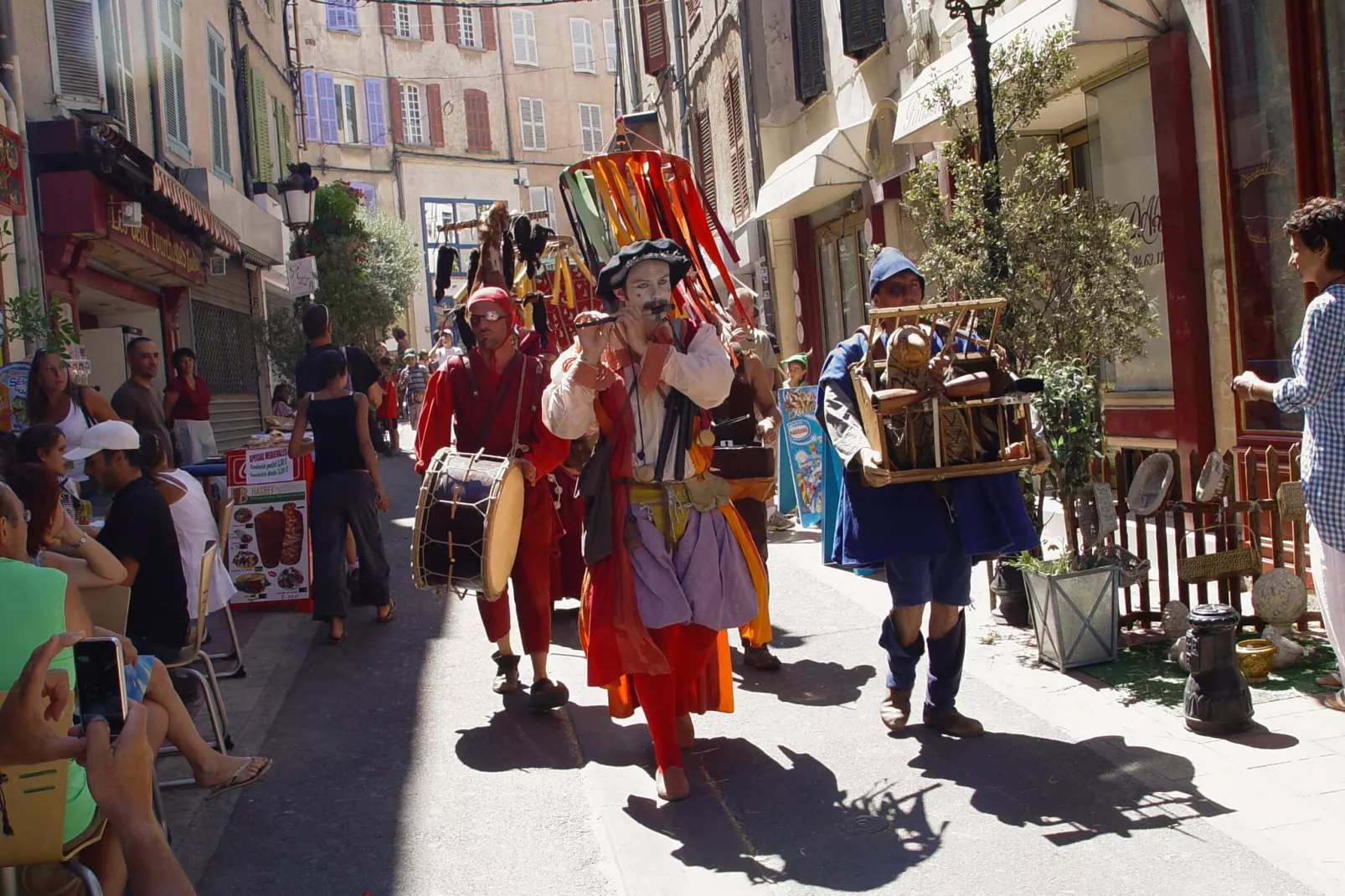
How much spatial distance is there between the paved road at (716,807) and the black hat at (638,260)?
6.02 ft

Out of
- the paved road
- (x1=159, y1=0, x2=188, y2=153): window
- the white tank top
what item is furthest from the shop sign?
the paved road

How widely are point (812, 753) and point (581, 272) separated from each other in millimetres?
5279

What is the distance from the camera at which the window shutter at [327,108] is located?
3806 centimetres

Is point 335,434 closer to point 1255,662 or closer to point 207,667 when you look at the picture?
point 207,667

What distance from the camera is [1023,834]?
384 centimetres

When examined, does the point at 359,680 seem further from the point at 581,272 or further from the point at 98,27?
the point at 98,27

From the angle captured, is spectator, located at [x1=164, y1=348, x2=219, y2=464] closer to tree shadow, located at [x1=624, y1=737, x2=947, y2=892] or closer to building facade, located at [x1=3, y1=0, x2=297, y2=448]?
building facade, located at [x1=3, y1=0, x2=297, y2=448]

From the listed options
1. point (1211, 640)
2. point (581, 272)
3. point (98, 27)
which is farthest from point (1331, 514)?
point (98, 27)

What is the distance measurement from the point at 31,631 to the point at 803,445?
24.6 feet

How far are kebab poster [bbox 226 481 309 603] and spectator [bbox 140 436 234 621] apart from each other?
6.44 ft

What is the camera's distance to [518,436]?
5.58m

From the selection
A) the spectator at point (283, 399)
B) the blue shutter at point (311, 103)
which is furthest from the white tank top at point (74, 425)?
the blue shutter at point (311, 103)

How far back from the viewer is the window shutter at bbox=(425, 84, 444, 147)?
4009 cm

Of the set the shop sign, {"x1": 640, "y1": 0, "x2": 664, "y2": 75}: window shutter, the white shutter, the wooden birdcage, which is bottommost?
the wooden birdcage
